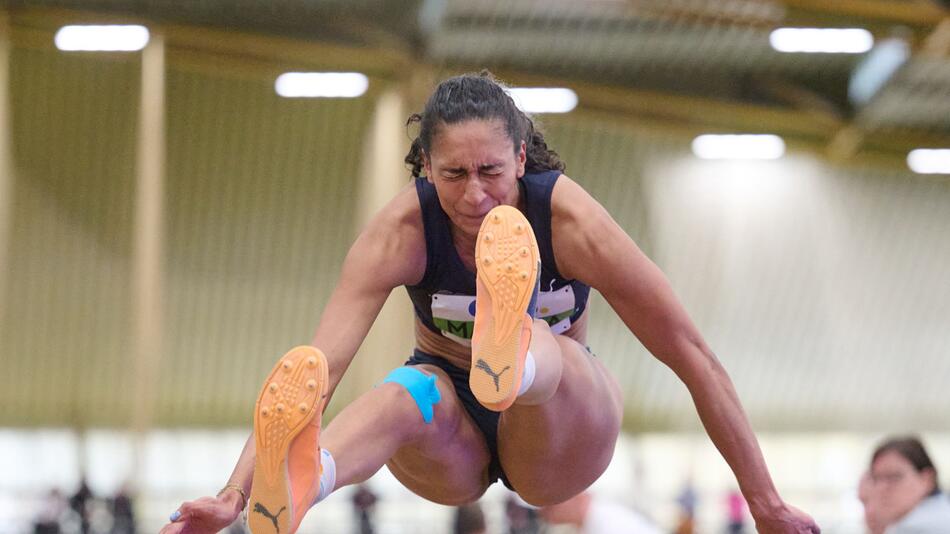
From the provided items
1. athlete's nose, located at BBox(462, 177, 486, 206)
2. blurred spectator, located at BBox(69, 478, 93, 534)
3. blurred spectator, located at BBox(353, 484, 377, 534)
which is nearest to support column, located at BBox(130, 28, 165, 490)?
blurred spectator, located at BBox(69, 478, 93, 534)

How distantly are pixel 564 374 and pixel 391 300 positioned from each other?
31.7 feet

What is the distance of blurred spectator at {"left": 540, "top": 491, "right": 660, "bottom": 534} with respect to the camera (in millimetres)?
3920

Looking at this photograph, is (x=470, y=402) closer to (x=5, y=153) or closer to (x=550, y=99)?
(x=550, y=99)

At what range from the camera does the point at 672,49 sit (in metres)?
13.5

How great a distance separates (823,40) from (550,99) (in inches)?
→ 122

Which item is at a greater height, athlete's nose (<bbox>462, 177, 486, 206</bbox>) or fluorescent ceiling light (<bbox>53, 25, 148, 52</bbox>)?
fluorescent ceiling light (<bbox>53, 25, 148, 52</bbox>)

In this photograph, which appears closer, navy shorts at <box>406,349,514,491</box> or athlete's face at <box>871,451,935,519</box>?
navy shorts at <box>406,349,514,491</box>

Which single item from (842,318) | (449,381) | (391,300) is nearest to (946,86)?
(842,318)

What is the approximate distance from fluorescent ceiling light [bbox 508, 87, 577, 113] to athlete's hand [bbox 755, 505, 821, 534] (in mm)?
10999

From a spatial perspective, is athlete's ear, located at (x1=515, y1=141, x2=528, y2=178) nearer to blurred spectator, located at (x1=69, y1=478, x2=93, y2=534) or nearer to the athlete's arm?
the athlete's arm

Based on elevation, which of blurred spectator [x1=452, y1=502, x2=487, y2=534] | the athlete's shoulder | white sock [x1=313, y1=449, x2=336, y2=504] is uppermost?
the athlete's shoulder

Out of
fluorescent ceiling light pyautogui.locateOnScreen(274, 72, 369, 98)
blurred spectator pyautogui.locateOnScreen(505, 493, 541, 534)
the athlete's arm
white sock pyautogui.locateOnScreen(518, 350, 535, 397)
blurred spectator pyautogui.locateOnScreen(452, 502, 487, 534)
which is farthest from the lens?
fluorescent ceiling light pyautogui.locateOnScreen(274, 72, 369, 98)

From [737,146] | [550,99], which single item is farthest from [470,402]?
[737,146]

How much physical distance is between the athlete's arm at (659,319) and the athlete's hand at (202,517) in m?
0.98
